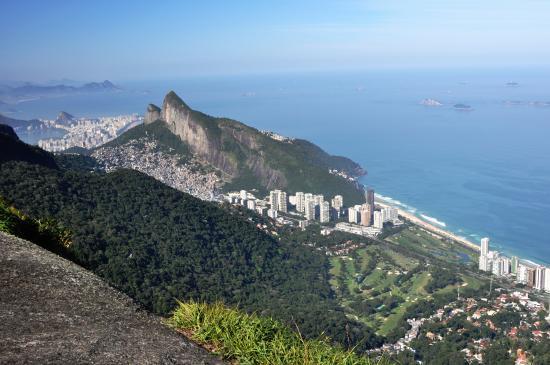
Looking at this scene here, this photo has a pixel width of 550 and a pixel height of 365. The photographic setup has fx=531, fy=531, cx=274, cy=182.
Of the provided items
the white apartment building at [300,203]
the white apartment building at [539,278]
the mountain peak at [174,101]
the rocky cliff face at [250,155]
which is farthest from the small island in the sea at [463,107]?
the white apartment building at [539,278]

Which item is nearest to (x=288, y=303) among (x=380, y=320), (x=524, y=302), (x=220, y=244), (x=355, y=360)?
(x=380, y=320)

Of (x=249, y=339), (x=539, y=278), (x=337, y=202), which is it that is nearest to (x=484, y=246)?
(x=539, y=278)

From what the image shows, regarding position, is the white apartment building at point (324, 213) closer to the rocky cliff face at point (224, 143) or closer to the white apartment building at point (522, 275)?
the rocky cliff face at point (224, 143)

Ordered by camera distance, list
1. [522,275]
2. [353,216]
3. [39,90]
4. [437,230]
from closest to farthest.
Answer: [522,275], [437,230], [353,216], [39,90]

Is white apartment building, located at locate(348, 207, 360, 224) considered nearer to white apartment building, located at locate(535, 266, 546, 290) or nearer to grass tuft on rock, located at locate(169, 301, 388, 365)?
white apartment building, located at locate(535, 266, 546, 290)

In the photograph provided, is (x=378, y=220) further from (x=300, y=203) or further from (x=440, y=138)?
(x=440, y=138)

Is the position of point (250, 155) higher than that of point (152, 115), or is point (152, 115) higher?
point (152, 115)
